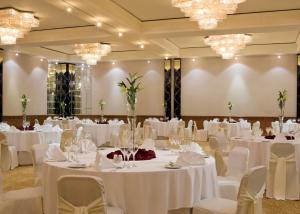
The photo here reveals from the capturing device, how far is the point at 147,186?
3.65m

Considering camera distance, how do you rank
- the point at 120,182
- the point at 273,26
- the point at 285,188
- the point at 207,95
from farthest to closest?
the point at 207,95
the point at 273,26
the point at 285,188
the point at 120,182

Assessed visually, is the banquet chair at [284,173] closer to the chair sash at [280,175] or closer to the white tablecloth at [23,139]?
the chair sash at [280,175]

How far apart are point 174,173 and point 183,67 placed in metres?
13.7

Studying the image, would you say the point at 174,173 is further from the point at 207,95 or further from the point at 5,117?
the point at 207,95

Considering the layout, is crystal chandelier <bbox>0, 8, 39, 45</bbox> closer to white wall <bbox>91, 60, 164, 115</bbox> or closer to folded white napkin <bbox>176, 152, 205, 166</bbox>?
folded white napkin <bbox>176, 152, 205, 166</bbox>

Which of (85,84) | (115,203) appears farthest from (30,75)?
(115,203)

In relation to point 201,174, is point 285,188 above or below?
below

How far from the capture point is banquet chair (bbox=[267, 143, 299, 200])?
6344 millimetres

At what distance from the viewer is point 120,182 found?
363 centimetres

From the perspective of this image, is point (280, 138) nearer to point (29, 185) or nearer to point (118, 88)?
point (29, 185)

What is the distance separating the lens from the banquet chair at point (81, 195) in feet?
10.2

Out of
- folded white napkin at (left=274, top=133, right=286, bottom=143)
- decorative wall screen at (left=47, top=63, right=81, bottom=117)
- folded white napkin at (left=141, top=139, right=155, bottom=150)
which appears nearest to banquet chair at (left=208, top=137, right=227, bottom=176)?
folded white napkin at (left=274, top=133, right=286, bottom=143)

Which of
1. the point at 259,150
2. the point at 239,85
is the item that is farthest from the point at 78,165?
the point at 239,85

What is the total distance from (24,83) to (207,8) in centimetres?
1049
